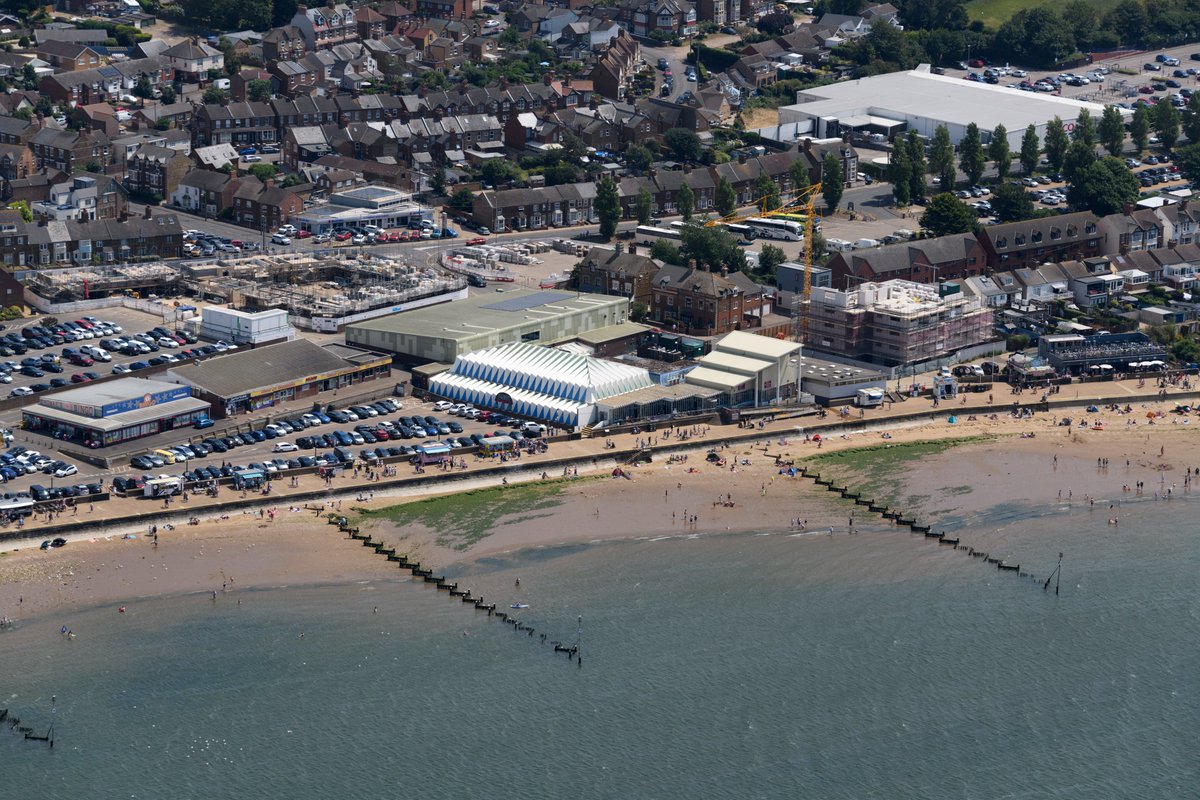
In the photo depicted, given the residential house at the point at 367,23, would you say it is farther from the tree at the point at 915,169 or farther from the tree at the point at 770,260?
the tree at the point at 770,260

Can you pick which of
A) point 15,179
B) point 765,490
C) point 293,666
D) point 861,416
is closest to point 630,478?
point 765,490

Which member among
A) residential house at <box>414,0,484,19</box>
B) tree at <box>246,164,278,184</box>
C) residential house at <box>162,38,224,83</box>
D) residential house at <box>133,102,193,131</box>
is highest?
residential house at <box>414,0,484,19</box>

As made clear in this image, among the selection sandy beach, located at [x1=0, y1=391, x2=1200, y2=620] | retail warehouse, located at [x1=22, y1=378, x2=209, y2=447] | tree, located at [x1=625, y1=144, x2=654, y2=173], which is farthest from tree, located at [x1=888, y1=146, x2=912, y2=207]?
retail warehouse, located at [x1=22, y1=378, x2=209, y2=447]

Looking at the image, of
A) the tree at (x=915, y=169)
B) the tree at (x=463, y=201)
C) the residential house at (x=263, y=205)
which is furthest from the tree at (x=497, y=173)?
the tree at (x=915, y=169)

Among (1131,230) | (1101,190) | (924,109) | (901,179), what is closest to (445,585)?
(1131,230)

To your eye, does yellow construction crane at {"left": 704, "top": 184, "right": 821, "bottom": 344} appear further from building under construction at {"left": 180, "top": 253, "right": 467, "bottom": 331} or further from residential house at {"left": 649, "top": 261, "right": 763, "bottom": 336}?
building under construction at {"left": 180, "top": 253, "right": 467, "bottom": 331}

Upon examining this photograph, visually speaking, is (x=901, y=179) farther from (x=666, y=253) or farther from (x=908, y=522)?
(x=908, y=522)
